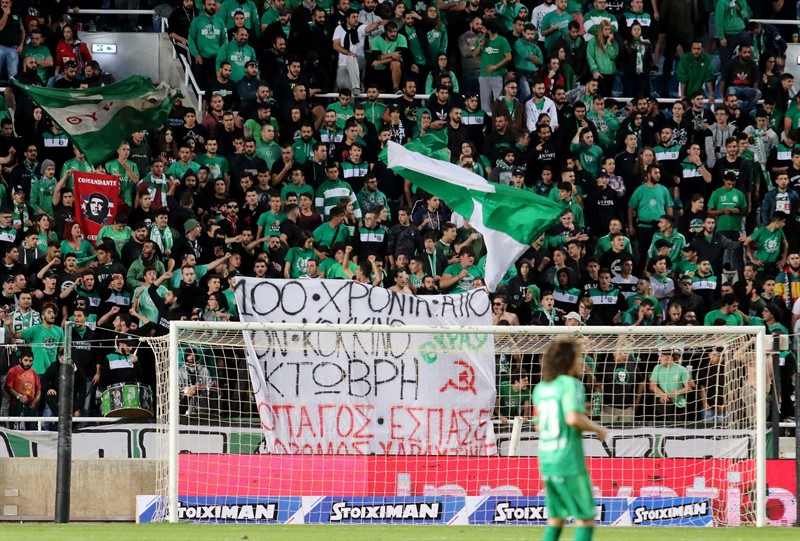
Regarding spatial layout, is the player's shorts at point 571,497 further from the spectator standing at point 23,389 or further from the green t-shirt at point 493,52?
the green t-shirt at point 493,52

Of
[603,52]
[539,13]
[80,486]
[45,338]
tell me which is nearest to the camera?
[80,486]

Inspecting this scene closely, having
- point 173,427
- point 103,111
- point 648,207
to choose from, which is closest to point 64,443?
point 173,427

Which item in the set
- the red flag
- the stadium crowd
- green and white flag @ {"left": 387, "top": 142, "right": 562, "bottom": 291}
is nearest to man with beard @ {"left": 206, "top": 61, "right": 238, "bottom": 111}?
the stadium crowd

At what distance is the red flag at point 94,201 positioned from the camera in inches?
696

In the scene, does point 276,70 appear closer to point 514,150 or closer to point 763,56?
point 514,150

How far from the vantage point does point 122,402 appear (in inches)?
619

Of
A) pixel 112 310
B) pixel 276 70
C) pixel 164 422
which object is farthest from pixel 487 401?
pixel 276 70

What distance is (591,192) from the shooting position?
19.5 m

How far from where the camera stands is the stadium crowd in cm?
1705

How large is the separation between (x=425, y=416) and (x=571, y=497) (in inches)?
282

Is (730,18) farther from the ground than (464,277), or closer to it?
farther from the ground

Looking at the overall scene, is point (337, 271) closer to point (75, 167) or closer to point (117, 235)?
point (117, 235)

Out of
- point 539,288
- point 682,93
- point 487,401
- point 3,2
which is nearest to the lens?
point 487,401

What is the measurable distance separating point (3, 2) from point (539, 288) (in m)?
9.01
